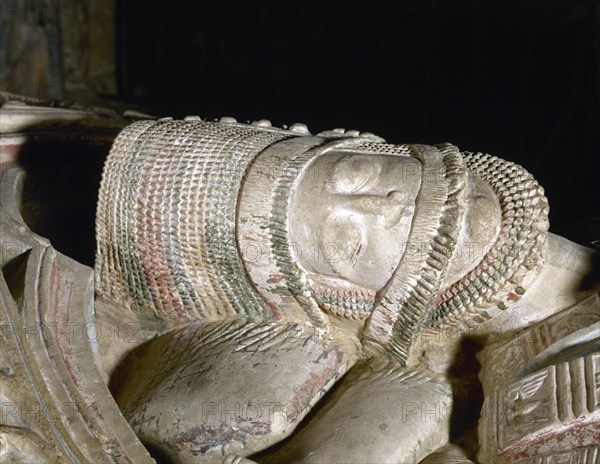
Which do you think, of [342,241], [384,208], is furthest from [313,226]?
[384,208]

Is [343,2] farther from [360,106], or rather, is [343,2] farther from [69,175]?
[69,175]

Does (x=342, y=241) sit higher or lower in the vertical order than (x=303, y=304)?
higher

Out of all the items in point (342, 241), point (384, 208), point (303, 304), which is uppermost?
point (384, 208)

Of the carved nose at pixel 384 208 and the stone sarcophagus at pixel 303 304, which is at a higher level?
the carved nose at pixel 384 208

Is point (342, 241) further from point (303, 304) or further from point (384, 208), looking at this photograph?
point (303, 304)

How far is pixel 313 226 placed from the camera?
2.13 metres

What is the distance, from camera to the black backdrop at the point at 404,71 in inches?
168

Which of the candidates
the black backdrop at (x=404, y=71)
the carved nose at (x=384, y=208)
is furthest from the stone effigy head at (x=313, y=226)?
the black backdrop at (x=404, y=71)

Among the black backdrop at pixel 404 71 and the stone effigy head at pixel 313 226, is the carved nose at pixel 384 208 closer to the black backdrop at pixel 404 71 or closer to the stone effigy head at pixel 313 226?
the stone effigy head at pixel 313 226

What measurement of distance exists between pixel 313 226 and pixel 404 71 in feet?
8.91

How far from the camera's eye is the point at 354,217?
2111 millimetres

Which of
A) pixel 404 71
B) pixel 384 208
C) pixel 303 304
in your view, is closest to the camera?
pixel 384 208

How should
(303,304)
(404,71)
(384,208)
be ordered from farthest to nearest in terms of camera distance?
(404,71), (303,304), (384,208)

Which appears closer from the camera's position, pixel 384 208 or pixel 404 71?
pixel 384 208
